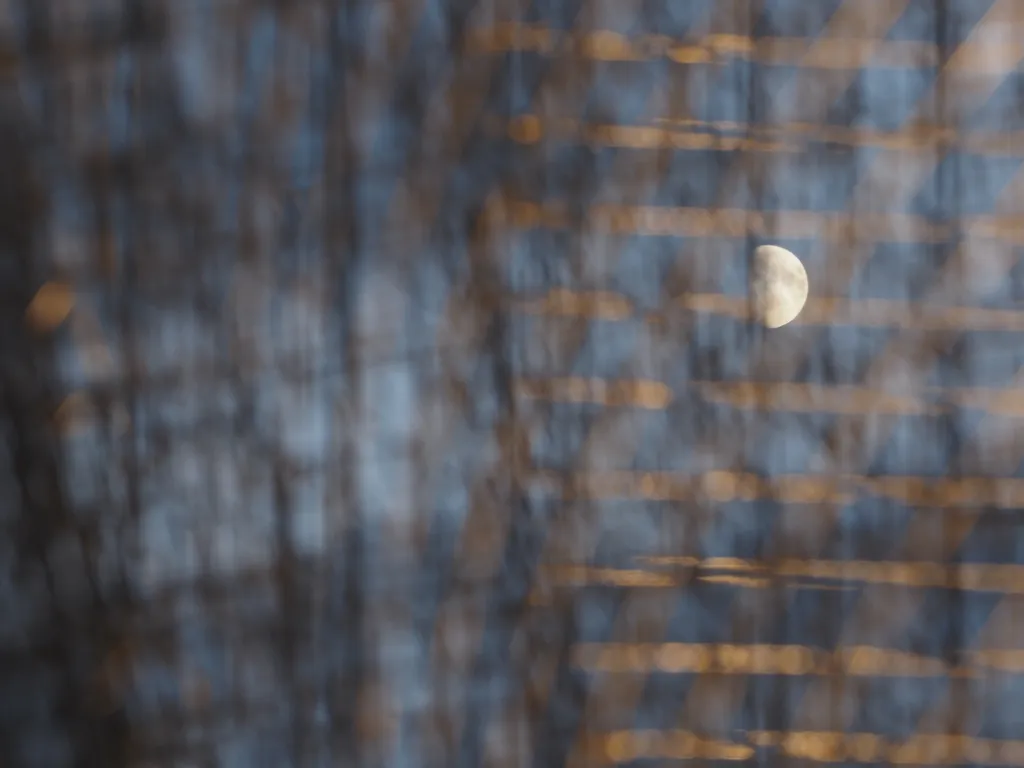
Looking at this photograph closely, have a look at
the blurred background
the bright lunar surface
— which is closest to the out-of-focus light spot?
the blurred background

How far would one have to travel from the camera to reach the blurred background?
2.56 feet

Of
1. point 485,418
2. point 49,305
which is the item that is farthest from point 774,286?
point 49,305

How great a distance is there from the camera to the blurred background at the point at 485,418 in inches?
30.8

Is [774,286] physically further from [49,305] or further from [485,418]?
[49,305]

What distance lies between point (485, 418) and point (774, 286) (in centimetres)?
23

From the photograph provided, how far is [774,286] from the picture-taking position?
2.59ft

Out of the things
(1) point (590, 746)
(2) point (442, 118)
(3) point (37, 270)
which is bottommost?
(1) point (590, 746)

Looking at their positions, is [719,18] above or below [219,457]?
above

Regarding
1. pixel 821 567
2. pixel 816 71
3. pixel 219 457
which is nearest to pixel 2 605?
pixel 219 457

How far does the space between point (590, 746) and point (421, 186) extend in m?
0.42

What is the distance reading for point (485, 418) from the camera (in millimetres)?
781

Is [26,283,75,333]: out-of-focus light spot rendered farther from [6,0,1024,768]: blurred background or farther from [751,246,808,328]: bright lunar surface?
[751,246,808,328]: bright lunar surface

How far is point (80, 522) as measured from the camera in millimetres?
780

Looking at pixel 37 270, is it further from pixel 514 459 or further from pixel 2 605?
pixel 514 459
